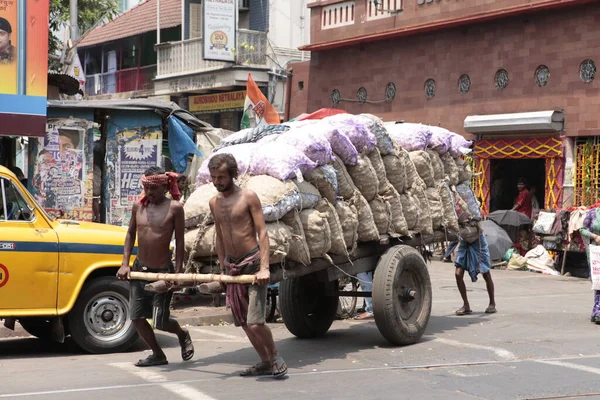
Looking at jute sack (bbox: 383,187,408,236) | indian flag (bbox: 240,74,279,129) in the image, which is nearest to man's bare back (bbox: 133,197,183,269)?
jute sack (bbox: 383,187,408,236)

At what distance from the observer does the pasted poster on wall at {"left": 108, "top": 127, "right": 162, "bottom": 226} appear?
14.5 m

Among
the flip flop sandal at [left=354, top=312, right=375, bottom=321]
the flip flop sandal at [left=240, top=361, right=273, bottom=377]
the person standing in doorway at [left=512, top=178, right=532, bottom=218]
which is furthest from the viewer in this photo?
the person standing in doorway at [left=512, top=178, right=532, bottom=218]

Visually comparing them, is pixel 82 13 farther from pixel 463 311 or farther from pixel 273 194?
pixel 273 194

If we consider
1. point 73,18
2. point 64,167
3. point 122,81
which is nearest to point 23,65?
point 64,167

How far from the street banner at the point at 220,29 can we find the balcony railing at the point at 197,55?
38cm

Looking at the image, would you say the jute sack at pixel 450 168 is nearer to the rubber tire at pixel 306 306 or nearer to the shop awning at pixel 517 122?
the rubber tire at pixel 306 306

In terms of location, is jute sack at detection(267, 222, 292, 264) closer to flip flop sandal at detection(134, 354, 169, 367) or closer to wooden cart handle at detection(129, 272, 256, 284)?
wooden cart handle at detection(129, 272, 256, 284)

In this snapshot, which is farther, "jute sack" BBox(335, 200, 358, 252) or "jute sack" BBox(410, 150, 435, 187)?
"jute sack" BBox(410, 150, 435, 187)

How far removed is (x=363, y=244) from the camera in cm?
995

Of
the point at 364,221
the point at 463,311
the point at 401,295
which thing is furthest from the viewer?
the point at 463,311

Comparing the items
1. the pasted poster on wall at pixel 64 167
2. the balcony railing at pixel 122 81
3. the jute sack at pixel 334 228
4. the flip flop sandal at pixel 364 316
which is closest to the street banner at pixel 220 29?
the balcony railing at pixel 122 81

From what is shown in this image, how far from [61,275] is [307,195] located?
2.68 metres

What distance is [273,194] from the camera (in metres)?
8.39

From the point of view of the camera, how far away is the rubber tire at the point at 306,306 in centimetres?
1035
